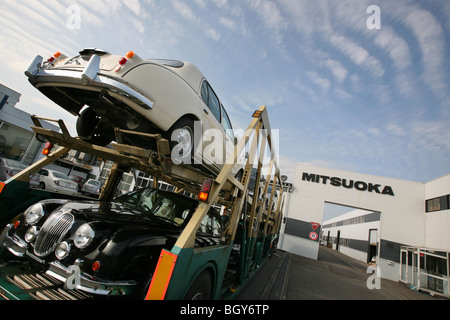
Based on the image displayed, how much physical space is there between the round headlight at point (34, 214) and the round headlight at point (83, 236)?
794mm

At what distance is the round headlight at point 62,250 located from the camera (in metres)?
1.95

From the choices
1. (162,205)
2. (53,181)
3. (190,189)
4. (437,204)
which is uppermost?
(437,204)

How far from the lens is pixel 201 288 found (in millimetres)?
2275

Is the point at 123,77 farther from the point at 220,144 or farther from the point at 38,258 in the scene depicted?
the point at 220,144

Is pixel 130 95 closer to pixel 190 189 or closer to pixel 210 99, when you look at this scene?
pixel 210 99

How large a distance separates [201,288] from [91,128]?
2.73 metres

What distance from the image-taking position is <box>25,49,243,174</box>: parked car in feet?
7.43

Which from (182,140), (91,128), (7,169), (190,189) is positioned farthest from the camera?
(7,169)

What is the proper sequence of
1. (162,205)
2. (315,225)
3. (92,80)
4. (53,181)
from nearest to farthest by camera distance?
1. (92,80)
2. (162,205)
3. (53,181)
4. (315,225)

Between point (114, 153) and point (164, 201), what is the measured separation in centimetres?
96

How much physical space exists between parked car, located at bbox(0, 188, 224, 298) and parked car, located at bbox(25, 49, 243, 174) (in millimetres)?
864

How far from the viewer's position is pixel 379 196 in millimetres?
14922

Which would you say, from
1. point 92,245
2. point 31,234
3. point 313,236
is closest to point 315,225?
point 313,236

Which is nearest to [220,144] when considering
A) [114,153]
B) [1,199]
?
[114,153]
